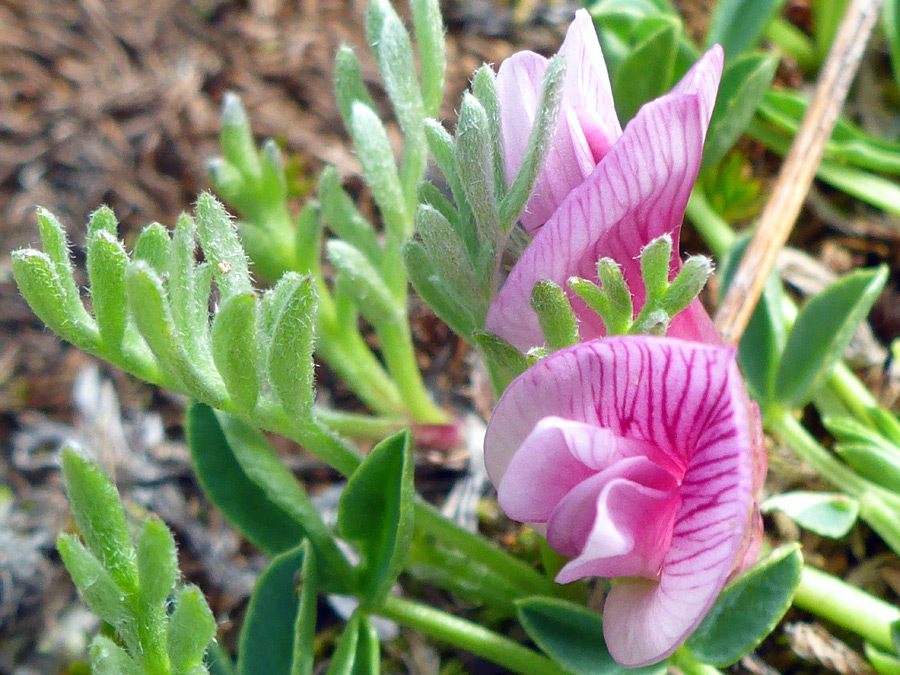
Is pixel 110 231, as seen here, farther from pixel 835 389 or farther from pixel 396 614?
pixel 835 389

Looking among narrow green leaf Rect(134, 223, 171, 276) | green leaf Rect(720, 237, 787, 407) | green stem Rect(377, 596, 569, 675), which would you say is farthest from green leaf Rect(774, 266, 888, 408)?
narrow green leaf Rect(134, 223, 171, 276)

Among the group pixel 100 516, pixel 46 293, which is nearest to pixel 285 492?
pixel 100 516

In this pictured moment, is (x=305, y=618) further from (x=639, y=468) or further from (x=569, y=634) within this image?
(x=639, y=468)

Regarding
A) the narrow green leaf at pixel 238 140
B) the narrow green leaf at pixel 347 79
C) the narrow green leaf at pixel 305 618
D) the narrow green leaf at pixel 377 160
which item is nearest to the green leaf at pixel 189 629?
the narrow green leaf at pixel 305 618

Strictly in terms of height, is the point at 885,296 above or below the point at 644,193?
below

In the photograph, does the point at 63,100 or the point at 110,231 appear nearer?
the point at 110,231

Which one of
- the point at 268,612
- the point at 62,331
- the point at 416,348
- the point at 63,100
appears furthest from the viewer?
the point at 63,100

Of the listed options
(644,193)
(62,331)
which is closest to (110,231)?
(62,331)
